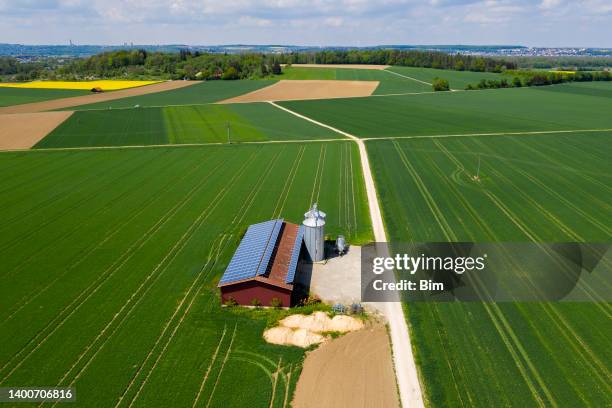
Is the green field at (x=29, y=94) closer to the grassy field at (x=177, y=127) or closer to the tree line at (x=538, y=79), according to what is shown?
the grassy field at (x=177, y=127)

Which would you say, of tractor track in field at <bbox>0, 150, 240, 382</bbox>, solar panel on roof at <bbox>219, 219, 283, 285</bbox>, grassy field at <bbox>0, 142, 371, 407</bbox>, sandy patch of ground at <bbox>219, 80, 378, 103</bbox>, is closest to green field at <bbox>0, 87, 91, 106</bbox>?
sandy patch of ground at <bbox>219, 80, 378, 103</bbox>

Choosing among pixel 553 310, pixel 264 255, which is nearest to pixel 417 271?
pixel 553 310

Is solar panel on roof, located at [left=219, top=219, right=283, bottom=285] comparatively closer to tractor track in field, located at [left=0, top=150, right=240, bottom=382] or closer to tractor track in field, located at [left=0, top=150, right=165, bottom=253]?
tractor track in field, located at [left=0, top=150, right=240, bottom=382]

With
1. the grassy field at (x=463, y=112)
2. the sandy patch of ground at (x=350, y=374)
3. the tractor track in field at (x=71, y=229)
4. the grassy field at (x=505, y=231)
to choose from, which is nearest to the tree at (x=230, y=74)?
the grassy field at (x=463, y=112)

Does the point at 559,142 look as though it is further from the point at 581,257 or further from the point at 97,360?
the point at 97,360

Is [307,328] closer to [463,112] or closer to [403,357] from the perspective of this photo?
[403,357]
